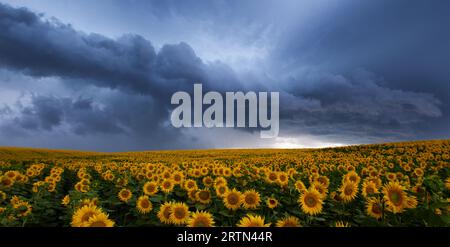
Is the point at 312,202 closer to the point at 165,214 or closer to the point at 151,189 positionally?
the point at 165,214

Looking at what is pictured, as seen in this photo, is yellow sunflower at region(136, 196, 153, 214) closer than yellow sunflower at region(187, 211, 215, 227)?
No

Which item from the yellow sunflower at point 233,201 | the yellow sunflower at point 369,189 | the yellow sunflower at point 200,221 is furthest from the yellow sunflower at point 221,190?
the yellow sunflower at point 369,189

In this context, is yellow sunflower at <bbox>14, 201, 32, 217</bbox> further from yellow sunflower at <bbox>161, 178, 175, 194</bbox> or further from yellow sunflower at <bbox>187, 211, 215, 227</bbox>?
yellow sunflower at <bbox>187, 211, 215, 227</bbox>

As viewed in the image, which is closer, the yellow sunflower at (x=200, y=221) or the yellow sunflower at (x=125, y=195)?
the yellow sunflower at (x=200, y=221)

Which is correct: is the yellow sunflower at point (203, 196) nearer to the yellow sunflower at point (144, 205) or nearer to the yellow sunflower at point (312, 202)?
the yellow sunflower at point (144, 205)

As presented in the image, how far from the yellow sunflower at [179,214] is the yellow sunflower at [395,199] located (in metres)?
2.99

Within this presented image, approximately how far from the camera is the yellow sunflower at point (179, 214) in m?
5.24

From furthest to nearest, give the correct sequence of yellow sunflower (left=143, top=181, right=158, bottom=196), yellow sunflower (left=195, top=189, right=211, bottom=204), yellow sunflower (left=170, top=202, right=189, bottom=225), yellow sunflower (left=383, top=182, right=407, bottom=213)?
yellow sunflower (left=143, top=181, right=158, bottom=196), yellow sunflower (left=195, top=189, right=211, bottom=204), yellow sunflower (left=170, top=202, right=189, bottom=225), yellow sunflower (left=383, top=182, right=407, bottom=213)

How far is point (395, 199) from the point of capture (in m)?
4.48

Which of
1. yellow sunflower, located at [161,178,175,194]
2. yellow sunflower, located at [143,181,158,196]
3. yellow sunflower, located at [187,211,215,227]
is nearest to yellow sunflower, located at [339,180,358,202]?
yellow sunflower, located at [187,211,215,227]

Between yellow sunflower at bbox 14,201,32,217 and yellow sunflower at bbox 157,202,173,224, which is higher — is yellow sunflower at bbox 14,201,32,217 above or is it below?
below

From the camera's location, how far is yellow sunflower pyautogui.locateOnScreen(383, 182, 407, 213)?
440cm

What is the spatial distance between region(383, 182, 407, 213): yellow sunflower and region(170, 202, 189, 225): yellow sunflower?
2.99m
